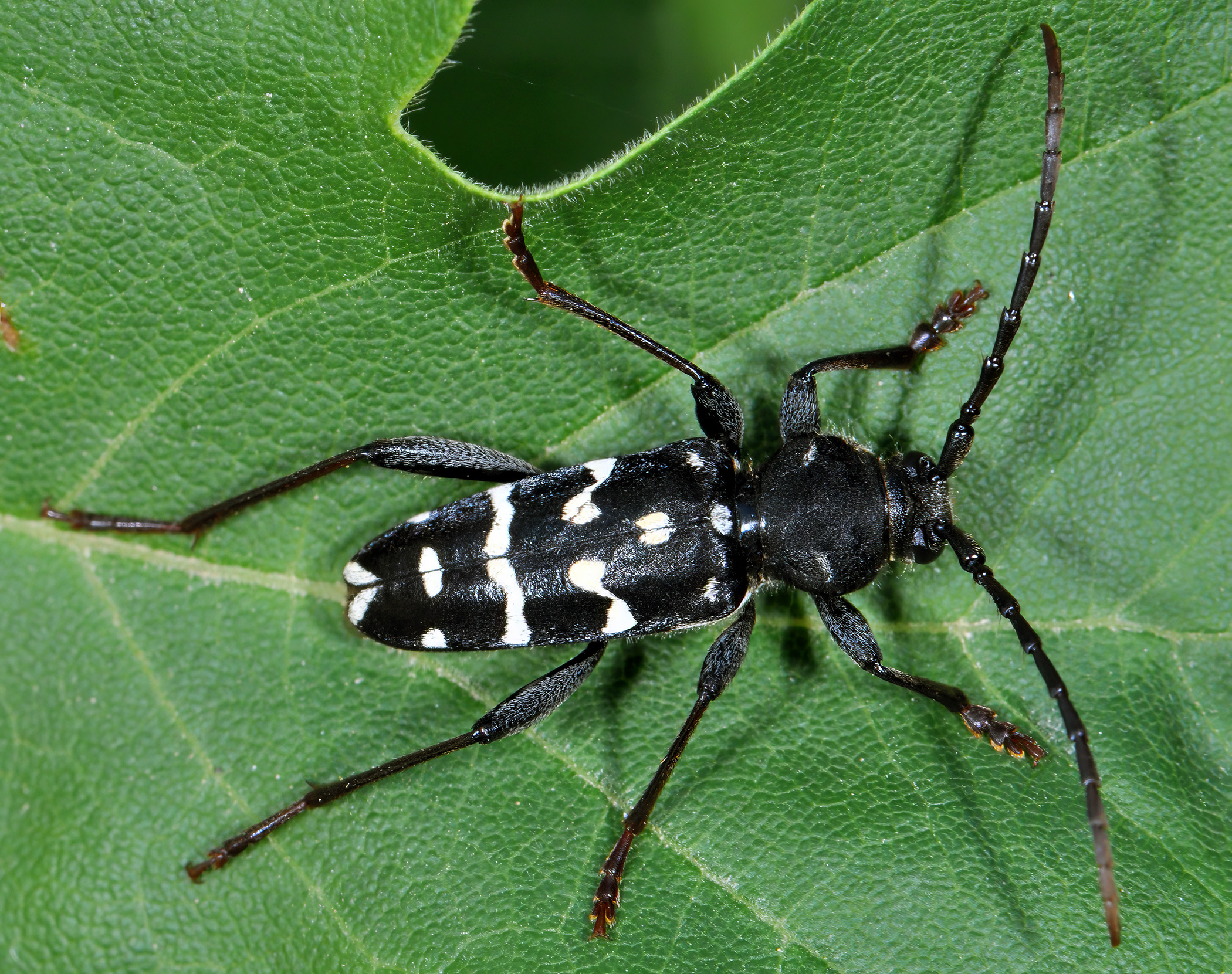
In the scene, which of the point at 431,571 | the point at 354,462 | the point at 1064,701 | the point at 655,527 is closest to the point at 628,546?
the point at 655,527

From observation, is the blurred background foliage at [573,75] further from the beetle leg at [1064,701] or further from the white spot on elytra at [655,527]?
the beetle leg at [1064,701]

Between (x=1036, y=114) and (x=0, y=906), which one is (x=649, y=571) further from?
(x=0, y=906)

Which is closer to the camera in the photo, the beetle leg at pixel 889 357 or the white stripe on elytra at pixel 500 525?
the beetle leg at pixel 889 357

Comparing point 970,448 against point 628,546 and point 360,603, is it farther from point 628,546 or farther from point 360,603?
point 360,603

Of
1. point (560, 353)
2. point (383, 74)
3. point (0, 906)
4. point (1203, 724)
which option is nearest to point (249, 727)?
point (0, 906)

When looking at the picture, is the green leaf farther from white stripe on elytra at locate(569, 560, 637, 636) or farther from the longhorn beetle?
white stripe on elytra at locate(569, 560, 637, 636)

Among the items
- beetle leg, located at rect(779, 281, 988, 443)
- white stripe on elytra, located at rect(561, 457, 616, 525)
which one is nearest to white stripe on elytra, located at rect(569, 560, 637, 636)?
white stripe on elytra, located at rect(561, 457, 616, 525)

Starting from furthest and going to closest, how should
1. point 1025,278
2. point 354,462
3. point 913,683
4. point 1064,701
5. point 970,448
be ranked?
point 354,462 → point 970,448 → point 913,683 → point 1025,278 → point 1064,701

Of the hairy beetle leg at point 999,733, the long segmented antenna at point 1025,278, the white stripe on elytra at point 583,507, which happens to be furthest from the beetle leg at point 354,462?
the hairy beetle leg at point 999,733
